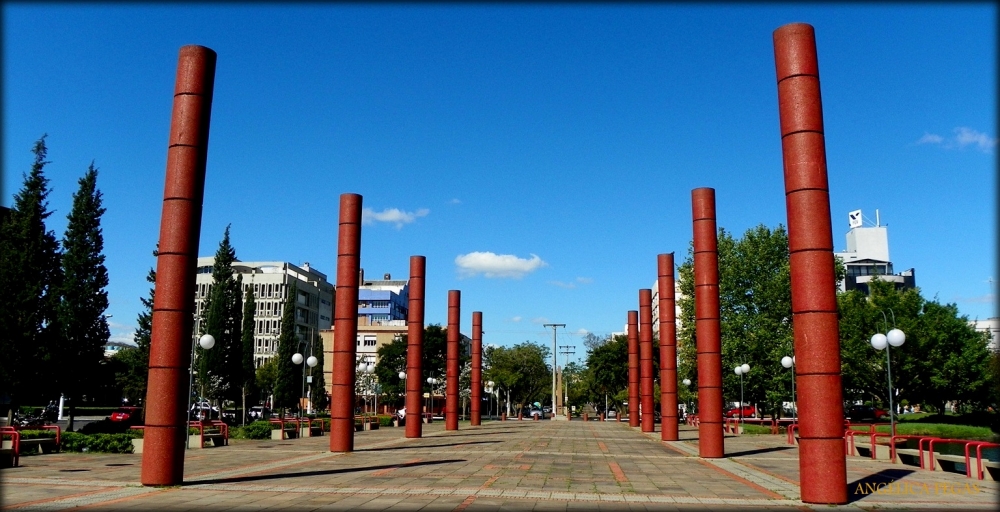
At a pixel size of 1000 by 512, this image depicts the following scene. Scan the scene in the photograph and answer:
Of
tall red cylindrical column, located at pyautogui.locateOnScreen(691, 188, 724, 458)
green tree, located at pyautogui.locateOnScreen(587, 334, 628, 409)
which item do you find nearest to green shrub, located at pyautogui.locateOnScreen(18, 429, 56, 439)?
tall red cylindrical column, located at pyautogui.locateOnScreen(691, 188, 724, 458)

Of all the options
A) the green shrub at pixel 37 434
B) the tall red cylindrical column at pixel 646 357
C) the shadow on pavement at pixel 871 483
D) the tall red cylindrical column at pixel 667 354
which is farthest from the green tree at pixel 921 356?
the green shrub at pixel 37 434

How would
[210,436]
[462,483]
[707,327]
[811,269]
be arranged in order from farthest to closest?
[210,436] → [707,327] → [462,483] → [811,269]

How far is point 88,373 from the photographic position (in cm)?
4250

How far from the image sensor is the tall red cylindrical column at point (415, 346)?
3344 cm

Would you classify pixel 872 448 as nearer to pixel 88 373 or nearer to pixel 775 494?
pixel 775 494

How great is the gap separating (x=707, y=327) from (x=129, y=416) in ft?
103

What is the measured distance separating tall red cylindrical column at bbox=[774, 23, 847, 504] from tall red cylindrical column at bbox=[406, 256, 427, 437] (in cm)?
2238

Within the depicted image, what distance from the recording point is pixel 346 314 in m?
23.9

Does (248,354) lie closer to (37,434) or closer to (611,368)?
(611,368)

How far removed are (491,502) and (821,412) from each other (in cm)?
562

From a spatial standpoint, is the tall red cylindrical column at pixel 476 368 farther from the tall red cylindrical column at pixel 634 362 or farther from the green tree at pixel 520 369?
the green tree at pixel 520 369

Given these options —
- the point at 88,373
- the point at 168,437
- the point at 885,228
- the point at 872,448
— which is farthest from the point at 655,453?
the point at 885,228

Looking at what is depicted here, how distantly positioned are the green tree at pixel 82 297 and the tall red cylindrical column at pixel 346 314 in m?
24.7

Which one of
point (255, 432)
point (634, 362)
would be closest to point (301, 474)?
point (255, 432)
